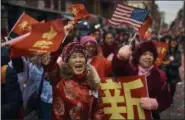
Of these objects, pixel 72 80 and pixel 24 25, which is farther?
→ pixel 24 25

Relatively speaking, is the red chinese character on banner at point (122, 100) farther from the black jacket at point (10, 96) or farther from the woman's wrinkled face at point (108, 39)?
the woman's wrinkled face at point (108, 39)

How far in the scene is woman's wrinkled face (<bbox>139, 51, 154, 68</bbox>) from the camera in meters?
5.46

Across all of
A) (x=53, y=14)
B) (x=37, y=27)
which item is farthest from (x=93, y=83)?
(x=53, y=14)

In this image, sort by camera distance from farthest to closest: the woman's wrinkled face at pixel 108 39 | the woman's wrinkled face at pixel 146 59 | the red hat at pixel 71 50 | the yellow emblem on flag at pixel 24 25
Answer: the woman's wrinkled face at pixel 108 39
the yellow emblem on flag at pixel 24 25
the woman's wrinkled face at pixel 146 59
the red hat at pixel 71 50

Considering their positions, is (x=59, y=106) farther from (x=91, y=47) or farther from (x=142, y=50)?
(x=91, y=47)

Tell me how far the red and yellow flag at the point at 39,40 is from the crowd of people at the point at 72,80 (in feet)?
0.64

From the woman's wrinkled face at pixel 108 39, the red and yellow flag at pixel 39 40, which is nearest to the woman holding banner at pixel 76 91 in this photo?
the red and yellow flag at pixel 39 40

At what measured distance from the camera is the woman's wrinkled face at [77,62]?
15.5ft

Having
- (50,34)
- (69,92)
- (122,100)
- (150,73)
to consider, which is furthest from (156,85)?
(50,34)

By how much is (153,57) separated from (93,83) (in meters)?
0.99

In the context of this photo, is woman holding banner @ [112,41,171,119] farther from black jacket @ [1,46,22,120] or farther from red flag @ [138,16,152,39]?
black jacket @ [1,46,22,120]

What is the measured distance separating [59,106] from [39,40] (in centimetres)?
59

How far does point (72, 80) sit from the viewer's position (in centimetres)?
470

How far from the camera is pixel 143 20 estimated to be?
606cm
